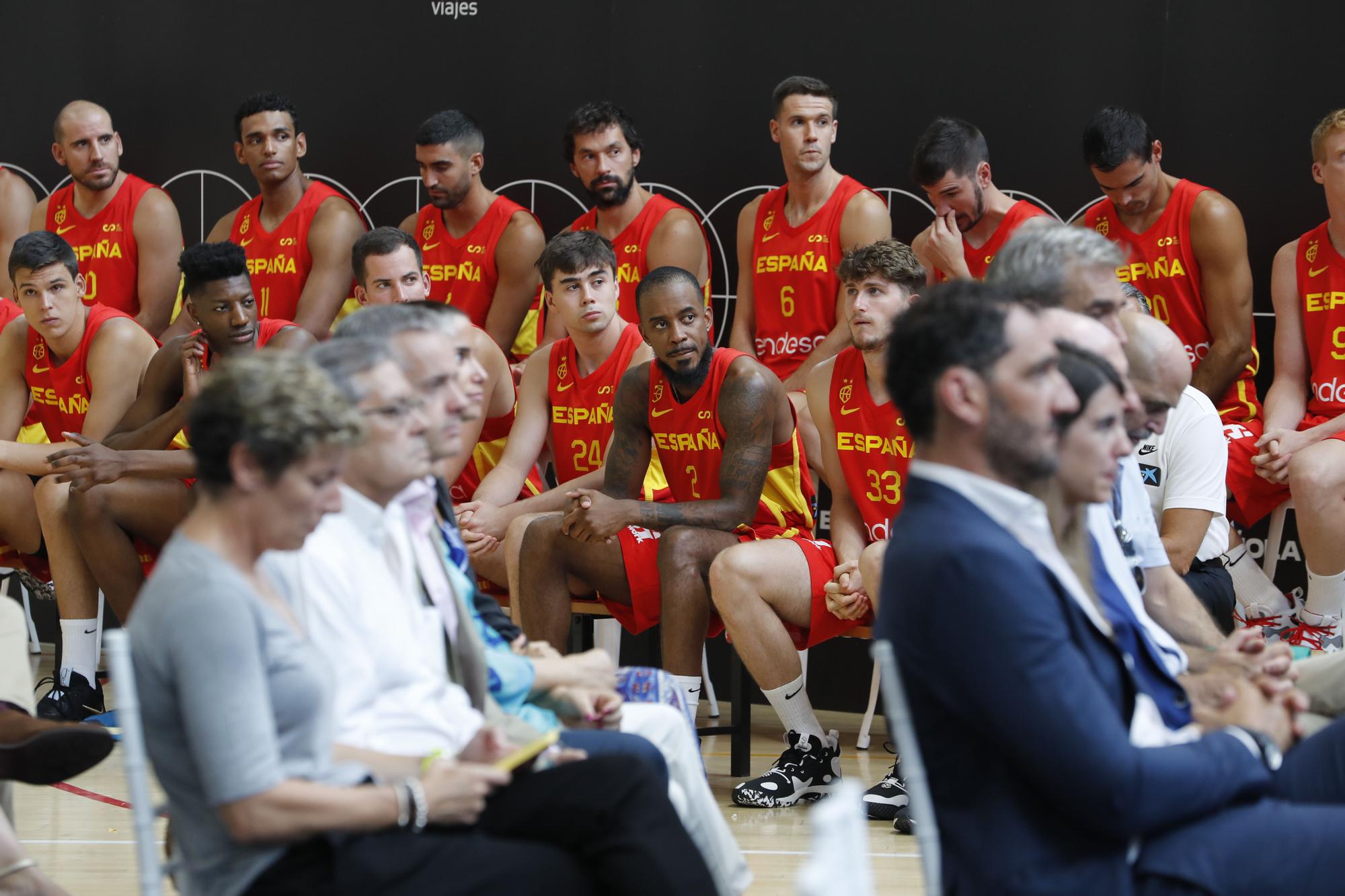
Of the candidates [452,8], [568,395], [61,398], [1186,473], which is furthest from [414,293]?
[1186,473]

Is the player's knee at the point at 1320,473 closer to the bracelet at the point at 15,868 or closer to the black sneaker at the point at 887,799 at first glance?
the black sneaker at the point at 887,799

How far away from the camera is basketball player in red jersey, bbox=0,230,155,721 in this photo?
4312 millimetres

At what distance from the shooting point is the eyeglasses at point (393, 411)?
193cm

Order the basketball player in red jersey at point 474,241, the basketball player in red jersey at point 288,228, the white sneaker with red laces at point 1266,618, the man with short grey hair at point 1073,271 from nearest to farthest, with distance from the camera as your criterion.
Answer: the man with short grey hair at point 1073,271 < the white sneaker with red laces at point 1266,618 < the basketball player in red jersey at point 474,241 < the basketball player in red jersey at point 288,228

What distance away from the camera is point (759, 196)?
5055 mm

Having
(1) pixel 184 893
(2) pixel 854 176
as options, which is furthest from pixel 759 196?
(1) pixel 184 893

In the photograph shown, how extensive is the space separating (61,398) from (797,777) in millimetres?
2597

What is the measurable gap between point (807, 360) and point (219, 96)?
2.69 meters

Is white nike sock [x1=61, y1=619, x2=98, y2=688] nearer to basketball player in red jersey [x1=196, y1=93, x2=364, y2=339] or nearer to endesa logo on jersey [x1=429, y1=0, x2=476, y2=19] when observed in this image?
basketball player in red jersey [x1=196, y1=93, x2=364, y2=339]

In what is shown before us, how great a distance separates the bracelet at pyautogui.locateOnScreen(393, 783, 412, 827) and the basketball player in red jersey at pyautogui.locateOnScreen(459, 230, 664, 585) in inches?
94.5

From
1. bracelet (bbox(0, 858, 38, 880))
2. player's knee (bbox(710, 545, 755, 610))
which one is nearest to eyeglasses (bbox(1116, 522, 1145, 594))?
player's knee (bbox(710, 545, 755, 610))

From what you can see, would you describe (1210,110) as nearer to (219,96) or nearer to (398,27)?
(398,27)

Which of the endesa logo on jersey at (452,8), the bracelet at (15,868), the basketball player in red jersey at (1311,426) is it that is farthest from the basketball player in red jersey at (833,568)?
the endesa logo on jersey at (452,8)

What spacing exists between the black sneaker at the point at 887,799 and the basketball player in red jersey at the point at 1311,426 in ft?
3.75
